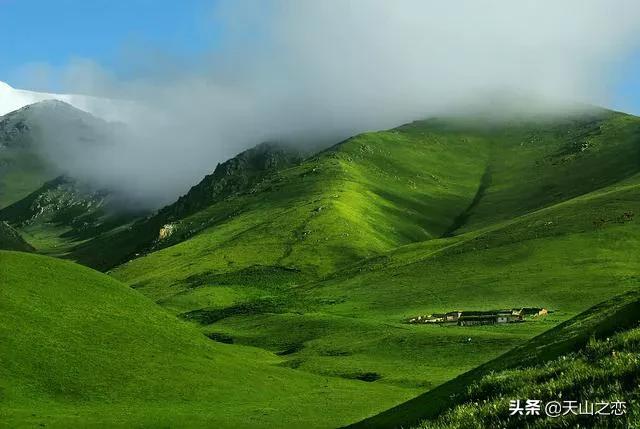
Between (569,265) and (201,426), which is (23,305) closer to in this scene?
(201,426)

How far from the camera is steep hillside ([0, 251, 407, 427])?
50.9 m

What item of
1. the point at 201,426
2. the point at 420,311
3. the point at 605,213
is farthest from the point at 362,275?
the point at 201,426

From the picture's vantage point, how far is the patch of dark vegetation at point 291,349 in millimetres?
96819

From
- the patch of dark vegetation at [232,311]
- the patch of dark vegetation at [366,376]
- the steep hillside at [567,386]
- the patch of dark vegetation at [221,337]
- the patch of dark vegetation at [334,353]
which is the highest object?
the steep hillside at [567,386]

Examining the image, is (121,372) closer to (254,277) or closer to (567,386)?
(567,386)

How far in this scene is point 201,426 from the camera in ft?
161

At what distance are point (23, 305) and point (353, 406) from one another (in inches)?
1315

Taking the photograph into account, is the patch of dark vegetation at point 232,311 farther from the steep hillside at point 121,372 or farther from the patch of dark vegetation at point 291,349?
the steep hillside at point 121,372

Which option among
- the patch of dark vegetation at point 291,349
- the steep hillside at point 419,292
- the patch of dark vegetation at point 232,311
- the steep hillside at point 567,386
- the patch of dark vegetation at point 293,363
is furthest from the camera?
the patch of dark vegetation at point 232,311

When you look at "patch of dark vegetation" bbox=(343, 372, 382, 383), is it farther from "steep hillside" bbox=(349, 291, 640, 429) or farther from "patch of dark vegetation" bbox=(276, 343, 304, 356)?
"steep hillside" bbox=(349, 291, 640, 429)

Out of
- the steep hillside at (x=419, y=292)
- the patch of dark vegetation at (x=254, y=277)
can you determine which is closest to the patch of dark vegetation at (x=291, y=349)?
the steep hillside at (x=419, y=292)

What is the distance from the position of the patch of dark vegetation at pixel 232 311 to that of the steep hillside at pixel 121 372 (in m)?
61.1

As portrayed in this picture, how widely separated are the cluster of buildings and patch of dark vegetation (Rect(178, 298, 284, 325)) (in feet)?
127

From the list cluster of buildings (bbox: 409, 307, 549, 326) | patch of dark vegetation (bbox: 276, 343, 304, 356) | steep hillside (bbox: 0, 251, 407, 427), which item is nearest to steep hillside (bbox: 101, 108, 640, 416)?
patch of dark vegetation (bbox: 276, 343, 304, 356)
